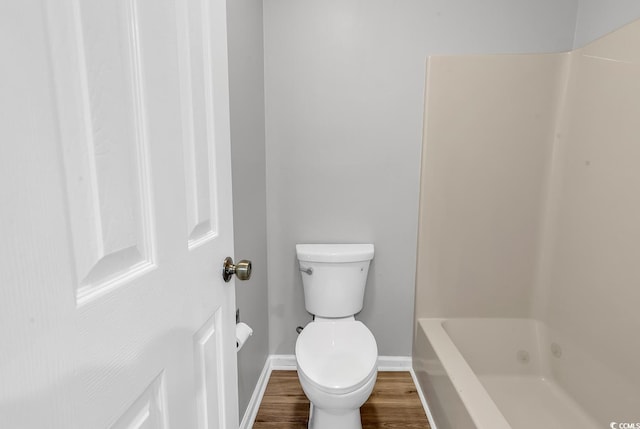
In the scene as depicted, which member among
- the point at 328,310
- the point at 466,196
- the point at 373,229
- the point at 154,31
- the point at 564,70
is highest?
the point at 564,70

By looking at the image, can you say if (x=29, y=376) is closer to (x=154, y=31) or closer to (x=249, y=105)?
(x=154, y=31)

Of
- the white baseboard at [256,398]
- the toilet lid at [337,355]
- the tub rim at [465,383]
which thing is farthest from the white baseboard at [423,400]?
the white baseboard at [256,398]

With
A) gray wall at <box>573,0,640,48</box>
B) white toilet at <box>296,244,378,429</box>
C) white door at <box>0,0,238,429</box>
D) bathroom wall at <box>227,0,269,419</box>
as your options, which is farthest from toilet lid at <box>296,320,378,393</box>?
gray wall at <box>573,0,640,48</box>

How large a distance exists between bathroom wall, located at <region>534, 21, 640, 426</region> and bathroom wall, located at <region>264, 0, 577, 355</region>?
0.42 metres

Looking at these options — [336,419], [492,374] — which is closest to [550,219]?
[492,374]

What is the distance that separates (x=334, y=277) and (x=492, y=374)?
100 centimetres

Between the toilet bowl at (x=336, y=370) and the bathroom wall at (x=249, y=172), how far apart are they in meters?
0.30

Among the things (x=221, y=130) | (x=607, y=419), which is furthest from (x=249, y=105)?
(x=607, y=419)

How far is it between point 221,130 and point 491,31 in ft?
5.28

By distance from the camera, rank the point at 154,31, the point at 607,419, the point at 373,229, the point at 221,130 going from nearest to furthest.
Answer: the point at 154,31
the point at 221,130
the point at 607,419
the point at 373,229

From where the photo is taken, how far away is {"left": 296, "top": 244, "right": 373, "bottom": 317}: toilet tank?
160 cm

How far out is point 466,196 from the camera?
1636 mm

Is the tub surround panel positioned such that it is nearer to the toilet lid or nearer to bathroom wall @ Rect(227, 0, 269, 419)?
the toilet lid

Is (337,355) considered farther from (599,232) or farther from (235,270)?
(599,232)
